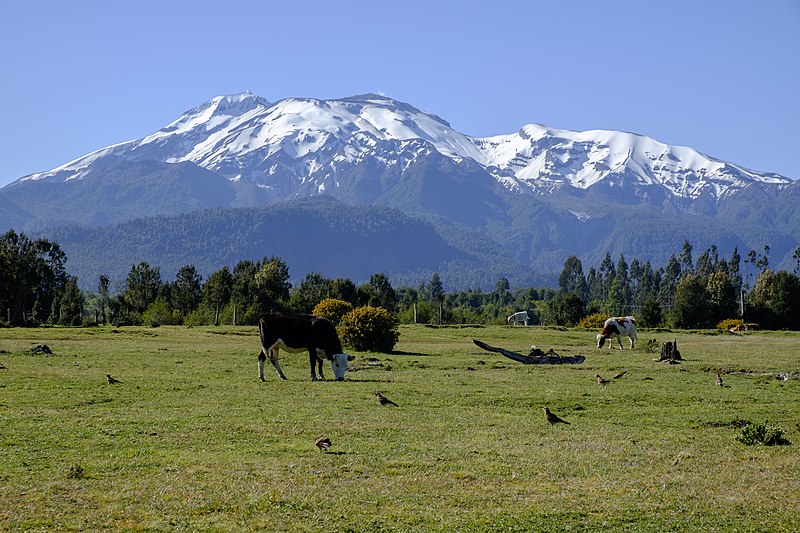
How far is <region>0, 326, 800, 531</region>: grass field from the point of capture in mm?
11344

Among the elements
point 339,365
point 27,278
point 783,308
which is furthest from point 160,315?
point 339,365

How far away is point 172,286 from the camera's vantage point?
10100cm

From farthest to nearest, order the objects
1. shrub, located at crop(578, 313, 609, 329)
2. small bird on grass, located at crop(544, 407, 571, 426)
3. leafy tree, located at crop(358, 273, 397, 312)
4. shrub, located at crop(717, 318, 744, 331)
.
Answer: leafy tree, located at crop(358, 273, 397, 312) → shrub, located at crop(717, 318, 744, 331) → shrub, located at crop(578, 313, 609, 329) → small bird on grass, located at crop(544, 407, 571, 426)

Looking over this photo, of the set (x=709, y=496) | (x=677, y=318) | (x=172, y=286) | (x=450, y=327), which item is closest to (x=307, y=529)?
(x=709, y=496)

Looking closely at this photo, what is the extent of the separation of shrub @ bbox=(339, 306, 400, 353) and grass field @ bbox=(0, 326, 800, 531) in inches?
450

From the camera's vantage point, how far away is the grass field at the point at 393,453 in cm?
1134

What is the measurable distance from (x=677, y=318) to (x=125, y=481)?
243 ft

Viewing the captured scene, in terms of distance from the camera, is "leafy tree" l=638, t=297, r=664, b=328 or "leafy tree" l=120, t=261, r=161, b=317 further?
"leafy tree" l=120, t=261, r=161, b=317

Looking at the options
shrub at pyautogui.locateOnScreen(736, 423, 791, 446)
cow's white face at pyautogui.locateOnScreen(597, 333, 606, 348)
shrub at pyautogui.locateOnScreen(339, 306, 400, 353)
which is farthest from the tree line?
shrub at pyautogui.locateOnScreen(736, 423, 791, 446)

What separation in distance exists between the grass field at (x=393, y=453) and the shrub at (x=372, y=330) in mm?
11419

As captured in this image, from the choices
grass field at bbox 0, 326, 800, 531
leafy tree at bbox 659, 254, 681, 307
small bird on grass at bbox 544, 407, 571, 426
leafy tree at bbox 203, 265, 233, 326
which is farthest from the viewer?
leafy tree at bbox 659, 254, 681, 307

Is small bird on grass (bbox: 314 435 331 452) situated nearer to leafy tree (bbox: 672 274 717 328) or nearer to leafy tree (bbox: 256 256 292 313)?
leafy tree (bbox: 256 256 292 313)

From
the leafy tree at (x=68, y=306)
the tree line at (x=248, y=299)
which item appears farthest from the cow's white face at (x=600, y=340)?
the leafy tree at (x=68, y=306)

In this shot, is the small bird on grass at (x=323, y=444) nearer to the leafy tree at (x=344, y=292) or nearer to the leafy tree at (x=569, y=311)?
the leafy tree at (x=344, y=292)
